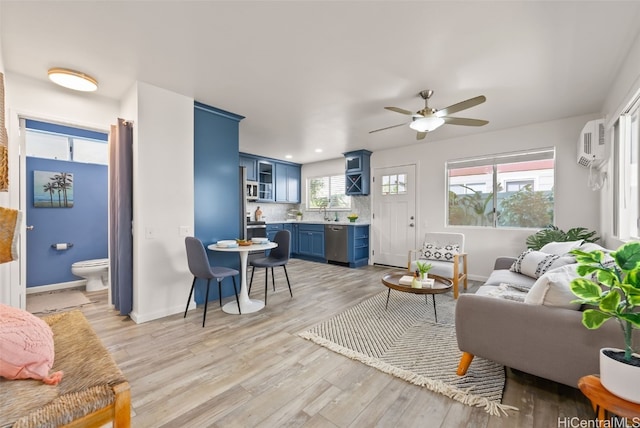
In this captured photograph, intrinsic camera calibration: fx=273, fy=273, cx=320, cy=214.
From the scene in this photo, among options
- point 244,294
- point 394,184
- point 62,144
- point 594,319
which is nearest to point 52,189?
point 62,144

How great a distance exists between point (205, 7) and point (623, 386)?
2.89m

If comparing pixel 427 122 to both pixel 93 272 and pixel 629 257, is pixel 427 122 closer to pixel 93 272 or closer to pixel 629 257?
pixel 629 257

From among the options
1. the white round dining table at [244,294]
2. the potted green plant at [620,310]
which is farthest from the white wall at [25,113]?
the potted green plant at [620,310]

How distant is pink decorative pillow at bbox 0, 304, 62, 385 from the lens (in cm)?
85

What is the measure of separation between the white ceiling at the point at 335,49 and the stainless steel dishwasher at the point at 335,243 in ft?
9.10

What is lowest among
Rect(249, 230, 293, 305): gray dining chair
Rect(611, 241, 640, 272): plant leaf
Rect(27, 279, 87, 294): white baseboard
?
Rect(27, 279, 87, 294): white baseboard

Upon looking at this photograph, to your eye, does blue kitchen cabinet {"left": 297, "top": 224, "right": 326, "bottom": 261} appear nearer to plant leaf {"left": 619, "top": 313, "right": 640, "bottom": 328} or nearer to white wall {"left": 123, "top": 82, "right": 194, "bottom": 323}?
white wall {"left": 123, "top": 82, "right": 194, "bottom": 323}

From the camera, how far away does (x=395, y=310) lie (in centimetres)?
308

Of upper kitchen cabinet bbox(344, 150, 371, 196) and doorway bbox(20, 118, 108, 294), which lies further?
upper kitchen cabinet bbox(344, 150, 371, 196)

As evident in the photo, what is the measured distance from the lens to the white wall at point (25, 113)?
2555mm

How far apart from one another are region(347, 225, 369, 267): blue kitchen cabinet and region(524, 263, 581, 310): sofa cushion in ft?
12.5

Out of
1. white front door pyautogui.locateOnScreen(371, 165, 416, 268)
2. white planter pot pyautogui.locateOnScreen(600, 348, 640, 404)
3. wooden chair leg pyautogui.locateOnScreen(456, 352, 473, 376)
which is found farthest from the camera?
white front door pyautogui.locateOnScreen(371, 165, 416, 268)

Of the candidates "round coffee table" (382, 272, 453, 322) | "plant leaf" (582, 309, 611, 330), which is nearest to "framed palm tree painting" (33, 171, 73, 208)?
"round coffee table" (382, 272, 453, 322)

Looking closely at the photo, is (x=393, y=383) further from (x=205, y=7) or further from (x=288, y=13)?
(x=205, y=7)
